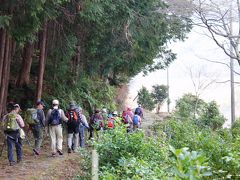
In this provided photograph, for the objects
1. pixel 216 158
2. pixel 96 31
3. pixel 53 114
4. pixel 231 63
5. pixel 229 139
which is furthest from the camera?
pixel 231 63

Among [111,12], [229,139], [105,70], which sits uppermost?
[111,12]

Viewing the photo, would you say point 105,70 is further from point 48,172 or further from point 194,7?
point 48,172

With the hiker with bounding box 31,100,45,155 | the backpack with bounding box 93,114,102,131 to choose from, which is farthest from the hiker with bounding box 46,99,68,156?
the backpack with bounding box 93,114,102,131

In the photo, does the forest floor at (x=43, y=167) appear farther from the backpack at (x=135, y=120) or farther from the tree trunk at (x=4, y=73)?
the backpack at (x=135, y=120)

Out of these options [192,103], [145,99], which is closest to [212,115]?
[192,103]

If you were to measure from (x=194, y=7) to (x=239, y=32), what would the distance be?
2.54 meters

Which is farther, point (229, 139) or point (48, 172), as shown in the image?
point (48, 172)

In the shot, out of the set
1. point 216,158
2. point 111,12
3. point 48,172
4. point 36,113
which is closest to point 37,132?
point 36,113

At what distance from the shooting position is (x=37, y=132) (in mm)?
11570

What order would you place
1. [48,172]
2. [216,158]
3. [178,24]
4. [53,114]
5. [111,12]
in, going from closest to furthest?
[216,158], [48,172], [53,114], [111,12], [178,24]

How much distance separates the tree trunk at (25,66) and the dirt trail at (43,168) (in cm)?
621

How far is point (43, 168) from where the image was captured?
9.84 meters

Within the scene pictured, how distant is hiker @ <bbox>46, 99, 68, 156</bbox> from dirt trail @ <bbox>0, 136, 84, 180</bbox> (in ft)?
1.11

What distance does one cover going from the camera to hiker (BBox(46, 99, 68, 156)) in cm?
1131
